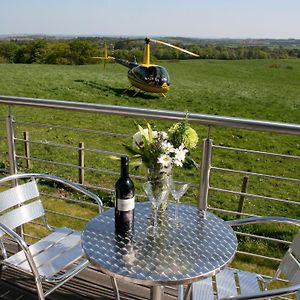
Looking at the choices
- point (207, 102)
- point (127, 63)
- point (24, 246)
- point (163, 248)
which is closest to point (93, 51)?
point (127, 63)

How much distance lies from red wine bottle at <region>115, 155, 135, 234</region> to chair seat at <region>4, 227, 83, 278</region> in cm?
56

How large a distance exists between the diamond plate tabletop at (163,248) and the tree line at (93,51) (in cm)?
2749

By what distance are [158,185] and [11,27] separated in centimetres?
2401

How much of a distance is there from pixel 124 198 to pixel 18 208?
953mm

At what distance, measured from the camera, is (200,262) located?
1617mm

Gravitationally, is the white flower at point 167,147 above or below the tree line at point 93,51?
above

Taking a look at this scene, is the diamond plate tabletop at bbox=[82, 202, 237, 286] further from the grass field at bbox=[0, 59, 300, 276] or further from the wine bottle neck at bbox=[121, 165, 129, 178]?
the grass field at bbox=[0, 59, 300, 276]

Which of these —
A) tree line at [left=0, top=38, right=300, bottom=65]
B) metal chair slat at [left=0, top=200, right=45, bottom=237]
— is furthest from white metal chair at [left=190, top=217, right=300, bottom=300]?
tree line at [left=0, top=38, right=300, bottom=65]

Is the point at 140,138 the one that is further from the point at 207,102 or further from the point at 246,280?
the point at 207,102

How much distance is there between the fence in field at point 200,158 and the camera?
2.42 m

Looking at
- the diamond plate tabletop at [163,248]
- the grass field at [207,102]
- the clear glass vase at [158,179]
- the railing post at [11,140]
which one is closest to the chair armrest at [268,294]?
the diamond plate tabletop at [163,248]

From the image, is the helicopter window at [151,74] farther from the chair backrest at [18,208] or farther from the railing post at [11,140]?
the chair backrest at [18,208]

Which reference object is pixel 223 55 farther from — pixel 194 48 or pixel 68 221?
pixel 68 221

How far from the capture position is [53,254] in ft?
7.30
